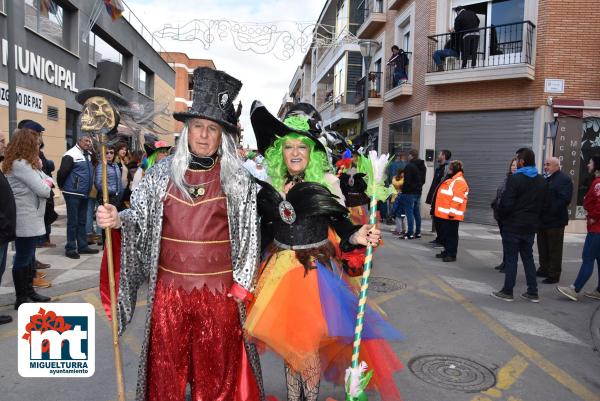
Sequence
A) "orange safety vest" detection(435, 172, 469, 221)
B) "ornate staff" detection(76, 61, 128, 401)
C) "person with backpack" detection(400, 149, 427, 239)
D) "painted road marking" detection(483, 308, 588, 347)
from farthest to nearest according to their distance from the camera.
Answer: "person with backpack" detection(400, 149, 427, 239)
"orange safety vest" detection(435, 172, 469, 221)
"painted road marking" detection(483, 308, 588, 347)
"ornate staff" detection(76, 61, 128, 401)

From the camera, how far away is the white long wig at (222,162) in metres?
2.58

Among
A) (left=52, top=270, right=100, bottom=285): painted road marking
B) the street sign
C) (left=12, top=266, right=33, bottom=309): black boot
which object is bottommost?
(left=52, top=270, right=100, bottom=285): painted road marking

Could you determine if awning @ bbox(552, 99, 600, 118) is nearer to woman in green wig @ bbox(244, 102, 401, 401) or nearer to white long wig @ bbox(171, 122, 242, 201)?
woman in green wig @ bbox(244, 102, 401, 401)

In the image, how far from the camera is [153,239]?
2566 mm

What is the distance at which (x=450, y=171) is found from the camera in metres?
8.63

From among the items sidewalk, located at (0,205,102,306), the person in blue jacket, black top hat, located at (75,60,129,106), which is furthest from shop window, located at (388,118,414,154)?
black top hat, located at (75,60,129,106)

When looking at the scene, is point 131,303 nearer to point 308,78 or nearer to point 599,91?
point 599,91

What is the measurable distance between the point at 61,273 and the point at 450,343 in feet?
16.8

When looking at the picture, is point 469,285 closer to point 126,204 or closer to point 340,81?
point 126,204

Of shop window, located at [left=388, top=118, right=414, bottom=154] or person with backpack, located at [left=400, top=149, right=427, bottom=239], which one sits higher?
shop window, located at [left=388, top=118, right=414, bottom=154]

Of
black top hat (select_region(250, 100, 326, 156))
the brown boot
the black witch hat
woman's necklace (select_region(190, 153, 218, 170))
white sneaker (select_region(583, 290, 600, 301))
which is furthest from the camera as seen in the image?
white sneaker (select_region(583, 290, 600, 301))

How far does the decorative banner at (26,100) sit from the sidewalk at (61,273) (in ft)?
15.7

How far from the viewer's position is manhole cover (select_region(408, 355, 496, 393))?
363 centimetres

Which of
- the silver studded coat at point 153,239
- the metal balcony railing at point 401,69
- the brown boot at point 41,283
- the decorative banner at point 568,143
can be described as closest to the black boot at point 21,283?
the brown boot at point 41,283
